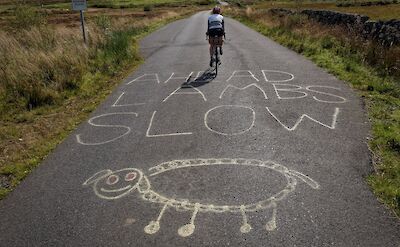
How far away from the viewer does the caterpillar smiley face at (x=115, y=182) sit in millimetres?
5410

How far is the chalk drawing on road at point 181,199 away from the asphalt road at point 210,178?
0.02 metres

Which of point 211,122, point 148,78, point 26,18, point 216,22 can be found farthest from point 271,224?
point 26,18

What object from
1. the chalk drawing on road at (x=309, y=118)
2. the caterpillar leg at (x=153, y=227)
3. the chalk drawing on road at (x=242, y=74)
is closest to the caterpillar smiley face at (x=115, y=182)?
the caterpillar leg at (x=153, y=227)

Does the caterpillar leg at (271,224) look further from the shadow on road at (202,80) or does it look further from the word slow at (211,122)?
the shadow on road at (202,80)

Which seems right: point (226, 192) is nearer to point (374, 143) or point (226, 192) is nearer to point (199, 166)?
point (199, 166)

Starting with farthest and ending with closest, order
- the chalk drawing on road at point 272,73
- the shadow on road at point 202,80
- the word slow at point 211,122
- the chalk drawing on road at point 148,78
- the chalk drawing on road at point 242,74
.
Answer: the chalk drawing on road at point 148,78
the chalk drawing on road at point 242,74
the chalk drawing on road at point 272,73
the shadow on road at point 202,80
the word slow at point 211,122

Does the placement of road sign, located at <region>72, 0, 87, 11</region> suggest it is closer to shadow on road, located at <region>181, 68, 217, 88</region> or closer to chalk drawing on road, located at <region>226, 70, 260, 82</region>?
shadow on road, located at <region>181, 68, 217, 88</region>

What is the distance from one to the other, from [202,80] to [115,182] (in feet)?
21.7

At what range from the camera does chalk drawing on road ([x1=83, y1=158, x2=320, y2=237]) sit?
181 inches

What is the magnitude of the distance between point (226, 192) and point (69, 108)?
6032 millimetres

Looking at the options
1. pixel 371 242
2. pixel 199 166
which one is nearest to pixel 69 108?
pixel 199 166

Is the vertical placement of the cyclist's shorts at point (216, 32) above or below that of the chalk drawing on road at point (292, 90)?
above

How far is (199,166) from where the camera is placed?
19.9ft

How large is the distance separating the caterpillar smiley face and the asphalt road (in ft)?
0.06
